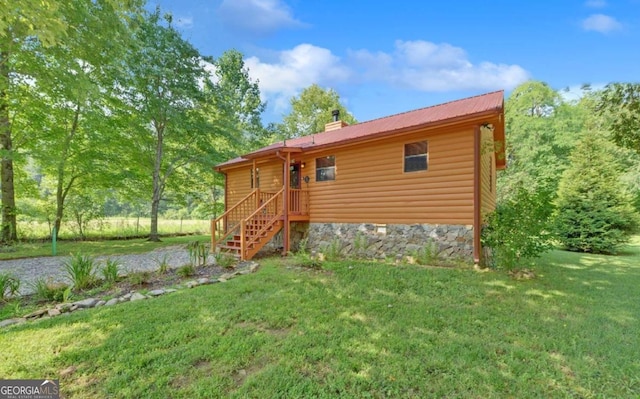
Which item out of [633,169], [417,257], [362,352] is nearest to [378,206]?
[417,257]

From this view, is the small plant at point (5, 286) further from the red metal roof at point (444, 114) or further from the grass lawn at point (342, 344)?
the red metal roof at point (444, 114)

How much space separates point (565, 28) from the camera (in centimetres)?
700

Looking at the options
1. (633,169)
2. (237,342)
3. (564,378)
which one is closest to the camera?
(564,378)

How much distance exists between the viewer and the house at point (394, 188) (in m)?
6.36

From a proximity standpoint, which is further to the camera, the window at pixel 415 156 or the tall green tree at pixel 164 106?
the tall green tree at pixel 164 106

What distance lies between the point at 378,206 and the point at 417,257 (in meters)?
1.63

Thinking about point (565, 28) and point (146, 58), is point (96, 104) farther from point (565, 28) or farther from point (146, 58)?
point (565, 28)

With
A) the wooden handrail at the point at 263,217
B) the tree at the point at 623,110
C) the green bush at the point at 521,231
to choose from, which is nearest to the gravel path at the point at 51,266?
the wooden handrail at the point at 263,217

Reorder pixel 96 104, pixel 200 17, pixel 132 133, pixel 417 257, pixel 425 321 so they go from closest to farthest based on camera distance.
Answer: pixel 425 321 < pixel 417 257 < pixel 96 104 < pixel 132 133 < pixel 200 17

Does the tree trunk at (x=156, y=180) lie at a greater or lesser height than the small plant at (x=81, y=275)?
greater

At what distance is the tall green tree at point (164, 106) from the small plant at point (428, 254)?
10.8 meters

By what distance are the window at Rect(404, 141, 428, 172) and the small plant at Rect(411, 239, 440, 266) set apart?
177 centimetres

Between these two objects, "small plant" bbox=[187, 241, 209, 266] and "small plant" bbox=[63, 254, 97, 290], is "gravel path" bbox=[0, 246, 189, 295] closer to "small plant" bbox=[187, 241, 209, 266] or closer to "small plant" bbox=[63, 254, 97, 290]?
"small plant" bbox=[187, 241, 209, 266]

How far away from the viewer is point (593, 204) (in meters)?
11.2
